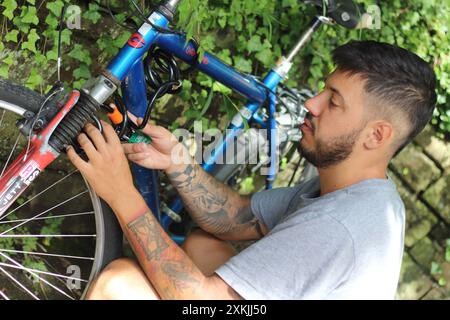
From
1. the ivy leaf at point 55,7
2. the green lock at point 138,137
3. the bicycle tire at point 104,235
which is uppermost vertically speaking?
the ivy leaf at point 55,7

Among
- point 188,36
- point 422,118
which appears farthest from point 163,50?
point 422,118

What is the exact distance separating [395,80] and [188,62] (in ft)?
2.31

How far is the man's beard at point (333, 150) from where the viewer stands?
160 cm

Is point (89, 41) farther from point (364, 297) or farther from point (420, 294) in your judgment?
point (420, 294)

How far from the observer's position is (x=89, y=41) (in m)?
2.16

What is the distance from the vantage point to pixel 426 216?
3.01 meters

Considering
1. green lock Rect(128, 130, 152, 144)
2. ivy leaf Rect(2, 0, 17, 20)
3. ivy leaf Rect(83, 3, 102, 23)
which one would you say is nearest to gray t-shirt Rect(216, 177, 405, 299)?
green lock Rect(128, 130, 152, 144)

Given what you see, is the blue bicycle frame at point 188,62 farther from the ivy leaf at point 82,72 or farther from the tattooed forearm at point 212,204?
the ivy leaf at point 82,72

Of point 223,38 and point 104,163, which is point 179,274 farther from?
point 223,38

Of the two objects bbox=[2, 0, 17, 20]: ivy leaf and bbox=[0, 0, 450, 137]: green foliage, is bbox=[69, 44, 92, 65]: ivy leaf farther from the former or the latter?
Result: bbox=[2, 0, 17, 20]: ivy leaf

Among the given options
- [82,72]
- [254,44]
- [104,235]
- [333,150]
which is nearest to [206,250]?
[104,235]

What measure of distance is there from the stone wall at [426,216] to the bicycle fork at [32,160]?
2085mm

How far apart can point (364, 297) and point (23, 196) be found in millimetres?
1464

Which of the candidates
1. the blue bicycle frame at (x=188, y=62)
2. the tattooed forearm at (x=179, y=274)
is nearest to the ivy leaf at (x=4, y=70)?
the blue bicycle frame at (x=188, y=62)
